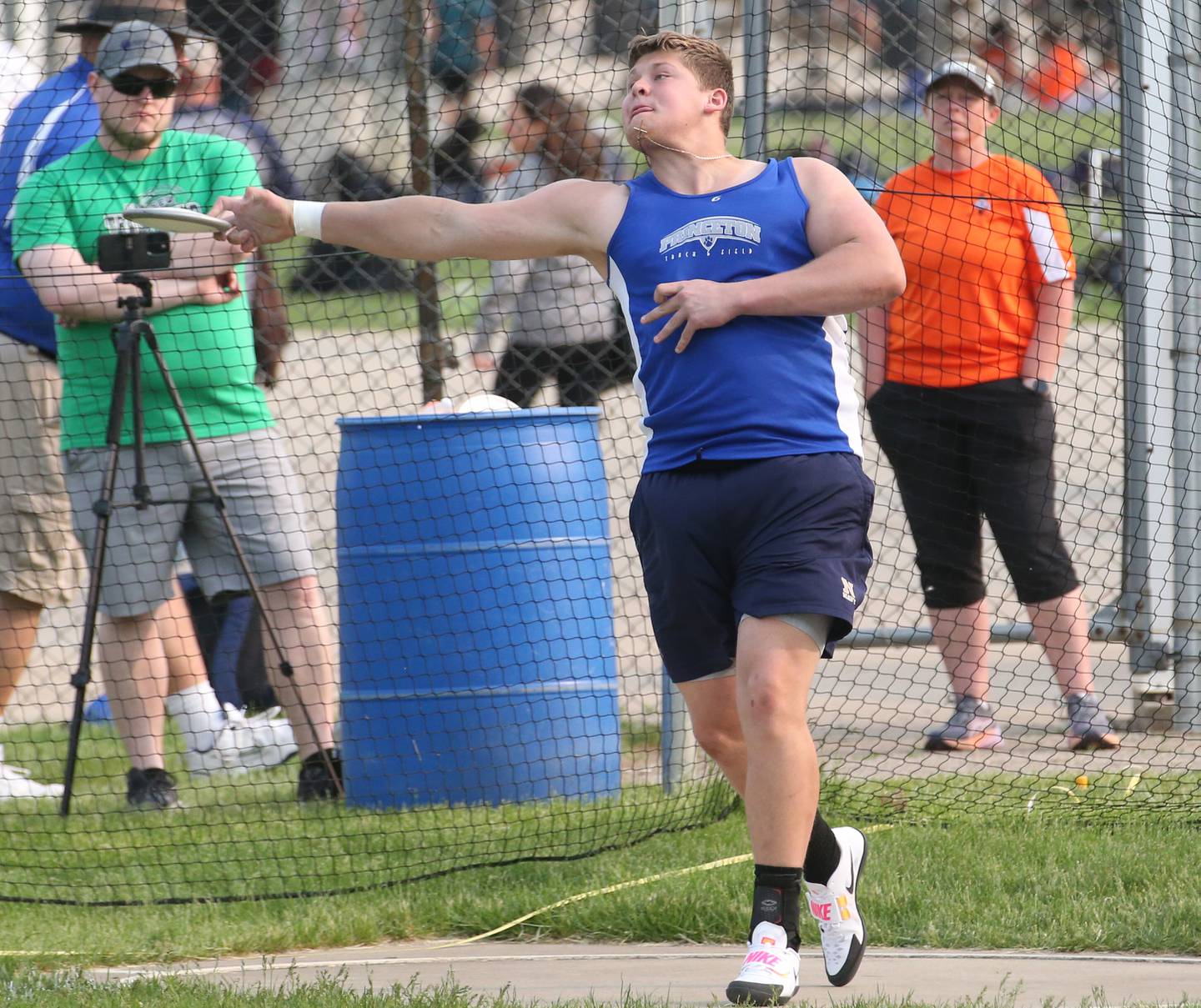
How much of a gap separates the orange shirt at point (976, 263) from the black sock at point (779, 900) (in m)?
2.84

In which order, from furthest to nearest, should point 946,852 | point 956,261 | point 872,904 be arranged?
point 956,261
point 946,852
point 872,904

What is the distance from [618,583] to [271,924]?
522 centimetres

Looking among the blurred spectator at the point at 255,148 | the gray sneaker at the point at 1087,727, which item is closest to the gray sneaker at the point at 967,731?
the gray sneaker at the point at 1087,727

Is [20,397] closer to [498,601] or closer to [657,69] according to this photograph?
[498,601]

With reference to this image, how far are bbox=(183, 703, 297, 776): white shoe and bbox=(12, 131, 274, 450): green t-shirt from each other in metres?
1.11

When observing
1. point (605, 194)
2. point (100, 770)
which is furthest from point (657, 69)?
point (100, 770)

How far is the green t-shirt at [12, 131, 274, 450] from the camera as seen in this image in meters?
5.67

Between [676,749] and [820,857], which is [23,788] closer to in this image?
[676,749]

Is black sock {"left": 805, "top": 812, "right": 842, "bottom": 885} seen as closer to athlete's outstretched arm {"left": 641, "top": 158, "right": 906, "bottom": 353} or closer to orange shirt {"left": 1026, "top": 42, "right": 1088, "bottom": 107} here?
athlete's outstretched arm {"left": 641, "top": 158, "right": 906, "bottom": 353}

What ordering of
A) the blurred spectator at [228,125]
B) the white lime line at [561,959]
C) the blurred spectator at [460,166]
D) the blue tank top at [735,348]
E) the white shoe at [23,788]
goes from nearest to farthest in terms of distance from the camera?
1. the blue tank top at [735,348]
2. the white lime line at [561,959]
3. the white shoe at [23,788]
4. the blurred spectator at [460,166]
5. the blurred spectator at [228,125]

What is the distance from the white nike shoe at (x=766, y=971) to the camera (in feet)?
11.0

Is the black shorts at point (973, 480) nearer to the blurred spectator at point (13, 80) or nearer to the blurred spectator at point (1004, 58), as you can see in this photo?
the blurred spectator at point (1004, 58)

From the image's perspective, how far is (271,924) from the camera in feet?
13.9

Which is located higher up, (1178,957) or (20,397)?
(20,397)
